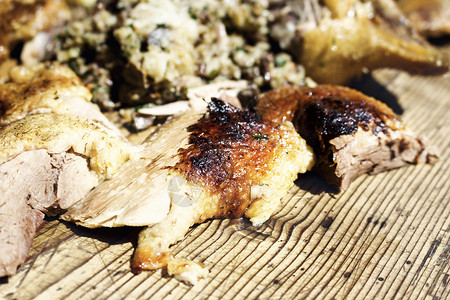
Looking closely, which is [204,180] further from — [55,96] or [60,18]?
[60,18]

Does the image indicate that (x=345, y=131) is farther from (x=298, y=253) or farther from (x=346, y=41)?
(x=346, y=41)

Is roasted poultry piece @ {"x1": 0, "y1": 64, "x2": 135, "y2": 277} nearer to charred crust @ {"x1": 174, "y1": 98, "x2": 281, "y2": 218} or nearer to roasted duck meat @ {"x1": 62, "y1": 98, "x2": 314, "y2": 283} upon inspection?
roasted duck meat @ {"x1": 62, "y1": 98, "x2": 314, "y2": 283}

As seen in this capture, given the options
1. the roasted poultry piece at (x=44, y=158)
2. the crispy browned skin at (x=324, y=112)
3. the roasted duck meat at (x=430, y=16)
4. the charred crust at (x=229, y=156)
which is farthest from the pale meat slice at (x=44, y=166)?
the roasted duck meat at (x=430, y=16)

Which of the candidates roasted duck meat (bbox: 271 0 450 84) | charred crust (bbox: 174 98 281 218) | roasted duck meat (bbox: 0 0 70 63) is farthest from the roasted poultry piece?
roasted duck meat (bbox: 271 0 450 84)

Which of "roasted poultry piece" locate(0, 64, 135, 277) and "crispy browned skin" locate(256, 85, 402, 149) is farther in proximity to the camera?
"crispy browned skin" locate(256, 85, 402, 149)

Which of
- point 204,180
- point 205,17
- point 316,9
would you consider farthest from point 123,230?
point 316,9

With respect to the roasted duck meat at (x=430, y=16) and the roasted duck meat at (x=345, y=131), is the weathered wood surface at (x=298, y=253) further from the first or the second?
the roasted duck meat at (x=430, y=16)

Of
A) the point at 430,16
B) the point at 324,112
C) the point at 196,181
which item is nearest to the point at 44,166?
the point at 196,181
